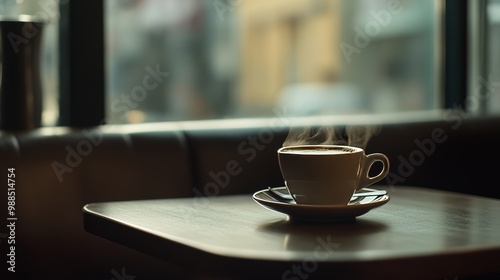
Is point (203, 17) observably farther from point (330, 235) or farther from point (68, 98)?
point (330, 235)

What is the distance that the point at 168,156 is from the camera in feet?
7.38

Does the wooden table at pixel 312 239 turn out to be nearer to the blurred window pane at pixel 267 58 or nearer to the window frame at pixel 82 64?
the window frame at pixel 82 64

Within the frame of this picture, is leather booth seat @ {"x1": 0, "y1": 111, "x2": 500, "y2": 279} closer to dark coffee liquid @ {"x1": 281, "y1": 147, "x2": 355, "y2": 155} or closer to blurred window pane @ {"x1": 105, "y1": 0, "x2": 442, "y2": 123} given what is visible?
blurred window pane @ {"x1": 105, "y1": 0, "x2": 442, "y2": 123}

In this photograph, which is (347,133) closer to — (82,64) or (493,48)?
(82,64)

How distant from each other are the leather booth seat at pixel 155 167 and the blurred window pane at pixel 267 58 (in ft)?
0.75

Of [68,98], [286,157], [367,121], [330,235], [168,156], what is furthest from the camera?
[367,121]

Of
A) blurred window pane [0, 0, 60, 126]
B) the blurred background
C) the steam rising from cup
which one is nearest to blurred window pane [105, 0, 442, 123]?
the blurred background

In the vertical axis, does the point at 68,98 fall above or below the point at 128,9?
below

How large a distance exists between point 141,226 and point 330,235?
328mm

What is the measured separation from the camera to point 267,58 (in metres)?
2.96

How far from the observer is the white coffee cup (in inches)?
53.4

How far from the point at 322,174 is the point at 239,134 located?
1074 mm

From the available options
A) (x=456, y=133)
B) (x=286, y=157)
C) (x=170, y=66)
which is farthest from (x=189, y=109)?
(x=286, y=157)

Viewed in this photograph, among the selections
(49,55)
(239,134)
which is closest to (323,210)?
(239,134)
